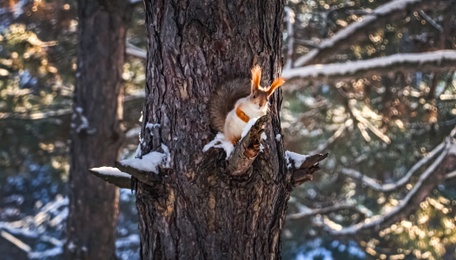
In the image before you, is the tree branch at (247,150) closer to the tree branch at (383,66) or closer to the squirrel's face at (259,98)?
the squirrel's face at (259,98)

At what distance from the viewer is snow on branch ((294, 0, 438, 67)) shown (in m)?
3.70

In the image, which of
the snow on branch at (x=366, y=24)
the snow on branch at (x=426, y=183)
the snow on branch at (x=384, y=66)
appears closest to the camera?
the snow on branch at (x=384, y=66)

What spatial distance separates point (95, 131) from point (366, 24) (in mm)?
1956

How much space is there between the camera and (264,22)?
160cm

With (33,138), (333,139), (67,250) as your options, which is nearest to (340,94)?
(333,139)

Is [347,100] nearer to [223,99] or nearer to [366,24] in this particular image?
[366,24]

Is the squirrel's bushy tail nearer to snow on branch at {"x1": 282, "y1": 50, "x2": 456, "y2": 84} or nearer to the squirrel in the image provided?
the squirrel

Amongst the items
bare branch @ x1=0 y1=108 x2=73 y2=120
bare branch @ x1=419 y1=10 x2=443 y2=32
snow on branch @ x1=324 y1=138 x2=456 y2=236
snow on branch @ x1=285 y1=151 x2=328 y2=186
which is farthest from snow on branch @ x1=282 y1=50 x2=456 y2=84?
bare branch @ x1=0 y1=108 x2=73 y2=120

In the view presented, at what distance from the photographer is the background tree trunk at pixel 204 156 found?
5.01 feet

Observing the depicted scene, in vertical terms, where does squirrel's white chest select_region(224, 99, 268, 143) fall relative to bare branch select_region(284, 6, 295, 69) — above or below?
above

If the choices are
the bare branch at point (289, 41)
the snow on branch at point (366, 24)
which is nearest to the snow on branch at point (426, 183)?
the snow on branch at point (366, 24)

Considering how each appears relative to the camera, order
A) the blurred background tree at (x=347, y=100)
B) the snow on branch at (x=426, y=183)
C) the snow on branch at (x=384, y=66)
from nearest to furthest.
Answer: the snow on branch at (x=384, y=66), the snow on branch at (x=426, y=183), the blurred background tree at (x=347, y=100)

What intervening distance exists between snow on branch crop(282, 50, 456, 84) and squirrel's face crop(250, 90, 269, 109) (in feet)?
7.04

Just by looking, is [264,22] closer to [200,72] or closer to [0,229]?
[200,72]
